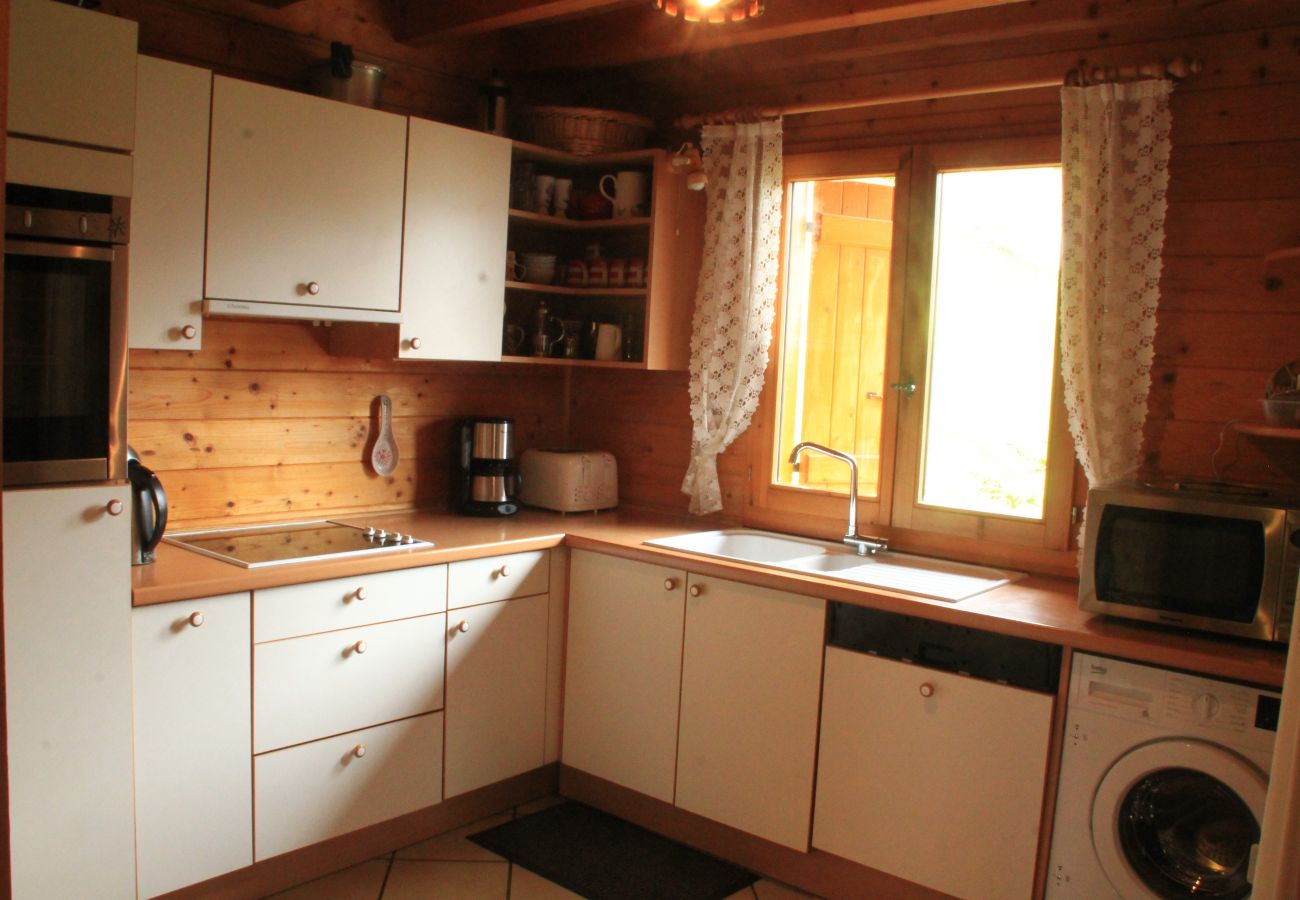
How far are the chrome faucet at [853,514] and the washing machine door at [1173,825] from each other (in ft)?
3.20

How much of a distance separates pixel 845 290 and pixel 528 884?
1.88 m

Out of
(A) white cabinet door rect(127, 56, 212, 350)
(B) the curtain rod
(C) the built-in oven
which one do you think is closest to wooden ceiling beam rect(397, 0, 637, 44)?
(B) the curtain rod

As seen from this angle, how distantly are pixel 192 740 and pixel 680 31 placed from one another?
2302 millimetres

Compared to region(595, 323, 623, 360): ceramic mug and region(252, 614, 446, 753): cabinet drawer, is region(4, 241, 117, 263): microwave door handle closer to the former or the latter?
region(252, 614, 446, 753): cabinet drawer

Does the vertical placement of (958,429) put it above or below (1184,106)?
below

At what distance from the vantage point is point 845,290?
10.5 ft

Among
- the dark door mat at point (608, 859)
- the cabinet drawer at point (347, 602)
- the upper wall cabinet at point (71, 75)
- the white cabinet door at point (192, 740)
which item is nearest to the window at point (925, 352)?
the dark door mat at point (608, 859)

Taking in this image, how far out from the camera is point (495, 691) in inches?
120

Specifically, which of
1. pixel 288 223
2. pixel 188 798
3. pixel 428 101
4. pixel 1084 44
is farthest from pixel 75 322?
pixel 1084 44

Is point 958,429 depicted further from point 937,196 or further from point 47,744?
point 47,744

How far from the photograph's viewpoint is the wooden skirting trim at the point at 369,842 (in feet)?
8.30

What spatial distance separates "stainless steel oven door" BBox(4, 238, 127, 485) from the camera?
204cm

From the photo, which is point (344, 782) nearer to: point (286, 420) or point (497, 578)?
point (497, 578)

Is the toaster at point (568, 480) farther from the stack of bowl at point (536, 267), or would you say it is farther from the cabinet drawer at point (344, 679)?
the cabinet drawer at point (344, 679)
